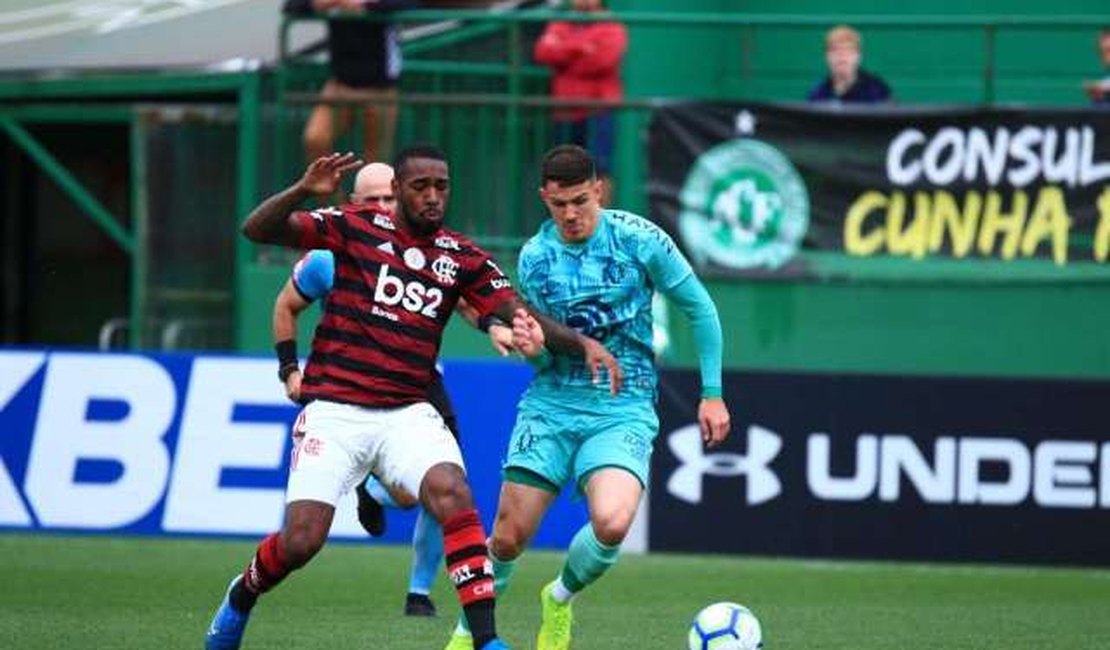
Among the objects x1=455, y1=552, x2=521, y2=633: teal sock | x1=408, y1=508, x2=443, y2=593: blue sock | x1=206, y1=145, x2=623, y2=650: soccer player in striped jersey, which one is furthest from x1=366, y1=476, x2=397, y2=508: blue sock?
x1=206, y1=145, x2=623, y2=650: soccer player in striped jersey

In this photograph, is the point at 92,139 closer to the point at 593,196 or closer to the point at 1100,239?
the point at 1100,239

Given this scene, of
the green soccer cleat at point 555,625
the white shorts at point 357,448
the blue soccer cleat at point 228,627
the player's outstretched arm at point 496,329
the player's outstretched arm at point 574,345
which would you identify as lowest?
the green soccer cleat at point 555,625

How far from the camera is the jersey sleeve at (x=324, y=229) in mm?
9609

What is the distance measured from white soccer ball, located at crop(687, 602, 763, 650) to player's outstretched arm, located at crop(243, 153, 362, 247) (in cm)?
227

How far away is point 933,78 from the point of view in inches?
749

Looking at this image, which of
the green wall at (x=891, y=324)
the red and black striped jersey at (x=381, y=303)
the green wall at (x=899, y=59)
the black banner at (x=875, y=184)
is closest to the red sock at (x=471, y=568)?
the red and black striped jersey at (x=381, y=303)

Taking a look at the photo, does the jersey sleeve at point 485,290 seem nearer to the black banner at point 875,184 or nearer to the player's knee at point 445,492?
the player's knee at point 445,492

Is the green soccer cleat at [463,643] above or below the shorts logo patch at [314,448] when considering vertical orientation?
below

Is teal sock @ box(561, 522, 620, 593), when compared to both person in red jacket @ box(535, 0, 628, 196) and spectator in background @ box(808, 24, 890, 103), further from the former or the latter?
spectator in background @ box(808, 24, 890, 103)

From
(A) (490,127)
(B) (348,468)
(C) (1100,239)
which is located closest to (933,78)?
(C) (1100,239)

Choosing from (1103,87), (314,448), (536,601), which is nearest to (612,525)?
(314,448)

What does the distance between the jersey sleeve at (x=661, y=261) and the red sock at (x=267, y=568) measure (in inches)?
80.6

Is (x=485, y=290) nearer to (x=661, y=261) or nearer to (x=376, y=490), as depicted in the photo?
(x=661, y=261)

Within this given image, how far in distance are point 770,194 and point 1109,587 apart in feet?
13.1
